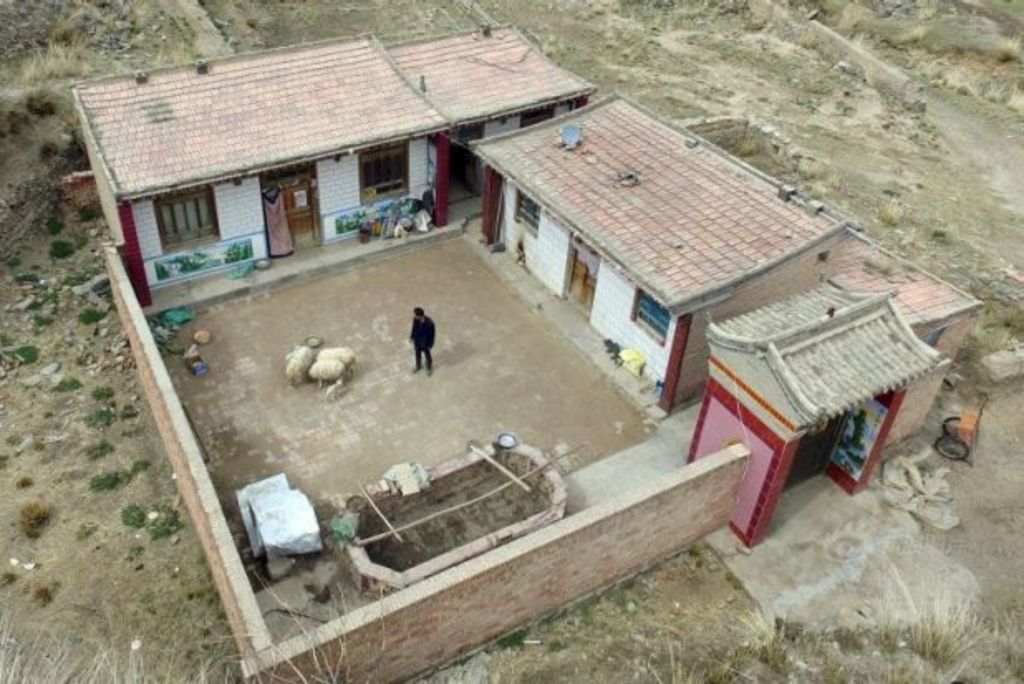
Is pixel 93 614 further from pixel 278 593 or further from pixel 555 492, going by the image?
pixel 555 492

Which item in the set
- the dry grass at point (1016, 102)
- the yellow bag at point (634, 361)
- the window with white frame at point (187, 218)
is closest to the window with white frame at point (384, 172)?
the window with white frame at point (187, 218)

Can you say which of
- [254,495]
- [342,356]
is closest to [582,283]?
[342,356]

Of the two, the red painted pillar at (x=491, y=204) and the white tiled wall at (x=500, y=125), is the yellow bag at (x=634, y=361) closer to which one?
the red painted pillar at (x=491, y=204)

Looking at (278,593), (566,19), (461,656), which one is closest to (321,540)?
(278,593)

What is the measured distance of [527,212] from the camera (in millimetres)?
20062

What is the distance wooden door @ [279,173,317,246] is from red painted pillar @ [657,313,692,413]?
30.0 ft

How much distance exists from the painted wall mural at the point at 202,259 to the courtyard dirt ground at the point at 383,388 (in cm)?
107

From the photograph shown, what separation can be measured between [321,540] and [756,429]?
7.17 m

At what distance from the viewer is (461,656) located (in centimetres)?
1280

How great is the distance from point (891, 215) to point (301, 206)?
15.4m

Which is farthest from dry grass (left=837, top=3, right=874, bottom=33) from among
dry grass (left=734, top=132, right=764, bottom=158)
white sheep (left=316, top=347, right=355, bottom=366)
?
white sheep (left=316, top=347, right=355, bottom=366)

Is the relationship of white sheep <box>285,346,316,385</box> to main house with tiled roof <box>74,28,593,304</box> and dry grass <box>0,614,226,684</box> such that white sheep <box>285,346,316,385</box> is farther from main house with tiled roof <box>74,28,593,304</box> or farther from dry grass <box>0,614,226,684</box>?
dry grass <box>0,614,226,684</box>

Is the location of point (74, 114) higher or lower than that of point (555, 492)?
higher

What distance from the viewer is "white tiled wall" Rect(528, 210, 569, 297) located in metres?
19.2
